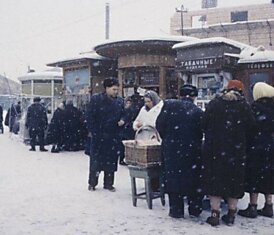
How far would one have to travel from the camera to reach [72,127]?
43.5ft

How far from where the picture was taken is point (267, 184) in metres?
5.69

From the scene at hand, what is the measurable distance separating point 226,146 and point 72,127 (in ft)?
27.8

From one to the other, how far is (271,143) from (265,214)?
93 centimetres

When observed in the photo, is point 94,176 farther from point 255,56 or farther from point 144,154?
point 255,56

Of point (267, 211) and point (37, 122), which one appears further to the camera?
point (37, 122)

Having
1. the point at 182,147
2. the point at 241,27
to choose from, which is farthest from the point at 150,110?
the point at 241,27

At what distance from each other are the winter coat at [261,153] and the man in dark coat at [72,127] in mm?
8172

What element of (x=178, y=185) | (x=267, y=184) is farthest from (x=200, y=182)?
(x=267, y=184)

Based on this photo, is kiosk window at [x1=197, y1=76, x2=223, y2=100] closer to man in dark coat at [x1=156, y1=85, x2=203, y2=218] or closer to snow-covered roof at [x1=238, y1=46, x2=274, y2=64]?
snow-covered roof at [x1=238, y1=46, x2=274, y2=64]

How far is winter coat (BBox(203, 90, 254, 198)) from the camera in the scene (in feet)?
17.3

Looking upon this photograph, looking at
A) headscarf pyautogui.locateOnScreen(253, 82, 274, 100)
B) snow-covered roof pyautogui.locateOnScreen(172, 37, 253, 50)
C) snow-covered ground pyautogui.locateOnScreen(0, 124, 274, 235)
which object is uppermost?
→ snow-covered roof pyautogui.locateOnScreen(172, 37, 253, 50)

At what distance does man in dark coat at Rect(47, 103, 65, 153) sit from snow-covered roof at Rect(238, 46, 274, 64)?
5476mm

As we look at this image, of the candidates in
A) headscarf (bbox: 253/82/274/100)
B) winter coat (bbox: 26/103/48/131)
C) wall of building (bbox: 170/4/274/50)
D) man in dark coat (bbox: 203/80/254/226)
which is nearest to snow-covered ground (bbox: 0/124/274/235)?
man in dark coat (bbox: 203/80/254/226)

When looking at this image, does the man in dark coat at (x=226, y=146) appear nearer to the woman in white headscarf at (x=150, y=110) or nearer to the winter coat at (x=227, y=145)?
the winter coat at (x=227, y=145)
